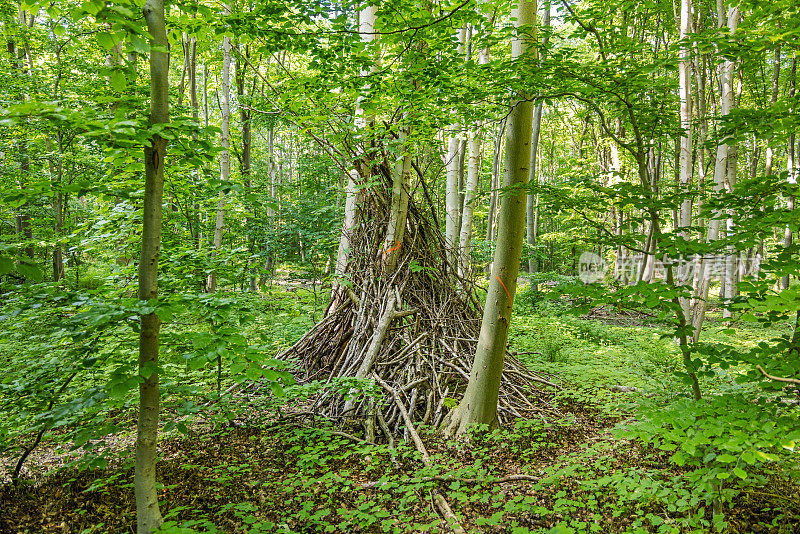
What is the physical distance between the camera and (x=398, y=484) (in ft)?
9.51

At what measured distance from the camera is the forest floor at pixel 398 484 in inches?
90.2

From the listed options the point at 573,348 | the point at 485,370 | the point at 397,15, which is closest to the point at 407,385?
the point at 485,370

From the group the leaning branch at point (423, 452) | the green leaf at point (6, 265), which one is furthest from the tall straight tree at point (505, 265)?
the green leaf at point (6, 265)

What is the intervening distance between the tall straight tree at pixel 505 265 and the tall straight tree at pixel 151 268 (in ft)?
7.52

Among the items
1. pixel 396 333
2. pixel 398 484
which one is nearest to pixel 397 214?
pixel 396 333

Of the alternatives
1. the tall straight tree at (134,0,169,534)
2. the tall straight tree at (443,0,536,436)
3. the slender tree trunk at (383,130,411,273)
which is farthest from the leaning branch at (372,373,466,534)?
the tall straight tree at (134,0,169,534)

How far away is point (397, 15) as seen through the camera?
3.08m

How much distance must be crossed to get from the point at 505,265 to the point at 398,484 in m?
1.91

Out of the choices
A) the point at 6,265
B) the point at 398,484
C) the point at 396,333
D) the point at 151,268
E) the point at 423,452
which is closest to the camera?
the point at 6,265

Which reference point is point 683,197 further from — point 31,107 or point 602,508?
point 31,107

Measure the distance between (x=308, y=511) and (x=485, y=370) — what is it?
176cm

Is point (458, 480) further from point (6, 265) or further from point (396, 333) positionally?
point (6, 265)

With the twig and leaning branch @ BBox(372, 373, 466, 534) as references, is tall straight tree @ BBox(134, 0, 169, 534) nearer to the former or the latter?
the twig

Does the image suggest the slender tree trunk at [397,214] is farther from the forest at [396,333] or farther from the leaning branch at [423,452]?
the leaning branch at [423,452]
